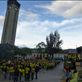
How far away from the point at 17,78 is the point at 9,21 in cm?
12806

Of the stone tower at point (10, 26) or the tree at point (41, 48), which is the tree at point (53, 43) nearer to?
the tree at point (41, 48)

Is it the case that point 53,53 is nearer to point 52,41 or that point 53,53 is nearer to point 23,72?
point 52,41

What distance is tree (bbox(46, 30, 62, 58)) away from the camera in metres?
102

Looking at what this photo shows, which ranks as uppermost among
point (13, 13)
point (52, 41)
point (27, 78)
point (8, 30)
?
point (13, 13)

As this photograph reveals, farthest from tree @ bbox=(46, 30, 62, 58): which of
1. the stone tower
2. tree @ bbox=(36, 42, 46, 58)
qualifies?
the stone tower

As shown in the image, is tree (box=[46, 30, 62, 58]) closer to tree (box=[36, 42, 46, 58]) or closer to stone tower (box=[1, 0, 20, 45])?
tree (box=[36, 42, 46, 58])

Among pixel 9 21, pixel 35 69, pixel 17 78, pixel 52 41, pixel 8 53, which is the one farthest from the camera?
pixel 9 21

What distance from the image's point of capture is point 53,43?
102 metres

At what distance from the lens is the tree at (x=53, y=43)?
101625mm

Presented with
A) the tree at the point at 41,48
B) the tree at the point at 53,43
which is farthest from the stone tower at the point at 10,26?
the tree at the point at 53,43

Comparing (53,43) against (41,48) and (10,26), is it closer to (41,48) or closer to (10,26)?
(41,48)

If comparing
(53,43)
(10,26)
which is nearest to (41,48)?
(53,43)

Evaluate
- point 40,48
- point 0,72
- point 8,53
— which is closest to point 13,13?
point 40,48

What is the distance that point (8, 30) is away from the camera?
149 meters
